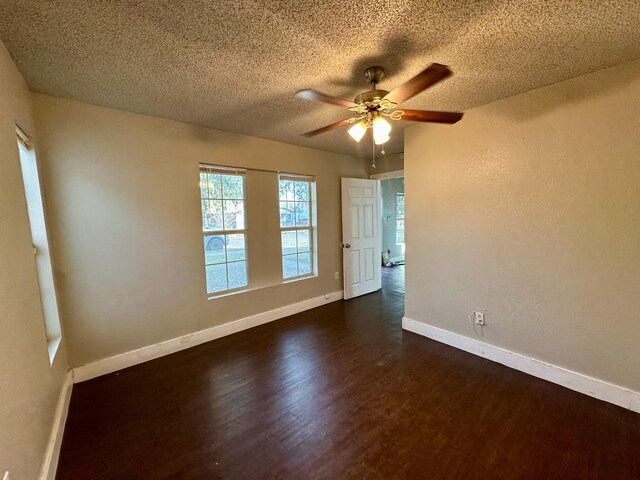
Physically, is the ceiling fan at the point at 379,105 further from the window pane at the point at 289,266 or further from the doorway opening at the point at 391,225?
the doorway opening at the point at 391,225

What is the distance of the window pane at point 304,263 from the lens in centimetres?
412

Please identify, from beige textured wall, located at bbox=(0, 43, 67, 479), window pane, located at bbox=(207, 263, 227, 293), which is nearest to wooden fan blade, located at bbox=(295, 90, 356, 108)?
beige textured wall, located at bbox=(0, 43, 67, 479)

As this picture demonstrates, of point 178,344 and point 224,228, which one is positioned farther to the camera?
point 224,228

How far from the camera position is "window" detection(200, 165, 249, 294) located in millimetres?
3154

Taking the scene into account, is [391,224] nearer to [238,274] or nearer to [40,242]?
[238,274]

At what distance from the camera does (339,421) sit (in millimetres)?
1897

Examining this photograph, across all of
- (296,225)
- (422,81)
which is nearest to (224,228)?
(296,225)

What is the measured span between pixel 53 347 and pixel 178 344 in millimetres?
1054

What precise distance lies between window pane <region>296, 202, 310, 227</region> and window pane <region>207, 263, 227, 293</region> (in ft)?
4.07

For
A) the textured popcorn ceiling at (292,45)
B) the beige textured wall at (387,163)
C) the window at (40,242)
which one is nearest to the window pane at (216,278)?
the window at (40,242)

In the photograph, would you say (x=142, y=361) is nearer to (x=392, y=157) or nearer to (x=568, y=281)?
(x=568, y=281)

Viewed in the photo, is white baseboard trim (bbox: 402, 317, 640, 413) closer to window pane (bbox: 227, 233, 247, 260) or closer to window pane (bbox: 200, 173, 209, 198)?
window pane (bbox: 227, 233, 247, 260)

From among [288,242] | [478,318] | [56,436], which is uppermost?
[288,242]

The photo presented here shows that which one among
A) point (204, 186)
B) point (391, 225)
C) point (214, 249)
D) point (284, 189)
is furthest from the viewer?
point (391, 225)
